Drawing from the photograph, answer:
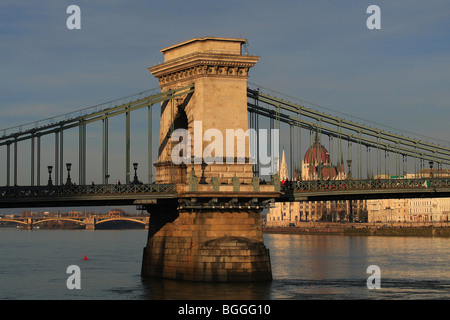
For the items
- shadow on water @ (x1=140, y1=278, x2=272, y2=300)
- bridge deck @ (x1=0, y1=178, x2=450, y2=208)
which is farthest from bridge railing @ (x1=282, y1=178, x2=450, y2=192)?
shadow on water @ (x1=140, y1=278, x2=272, y2=300)

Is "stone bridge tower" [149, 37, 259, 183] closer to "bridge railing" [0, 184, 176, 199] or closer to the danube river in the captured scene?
"bridge railing" [0, 184, 176, 199]

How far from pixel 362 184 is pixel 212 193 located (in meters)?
17.7

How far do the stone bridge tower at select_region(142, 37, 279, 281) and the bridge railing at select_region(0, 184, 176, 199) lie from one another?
7.11ft

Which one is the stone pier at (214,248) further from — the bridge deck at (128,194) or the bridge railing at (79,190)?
the bridge railing at (79,190)

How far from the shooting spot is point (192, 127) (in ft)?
265

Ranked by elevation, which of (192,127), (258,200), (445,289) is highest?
(192,127)

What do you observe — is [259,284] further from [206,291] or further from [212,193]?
[212,193]

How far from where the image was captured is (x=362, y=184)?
87688mm

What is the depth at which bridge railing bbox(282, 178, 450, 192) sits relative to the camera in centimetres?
8538

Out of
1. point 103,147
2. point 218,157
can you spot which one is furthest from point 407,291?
point 103,147
